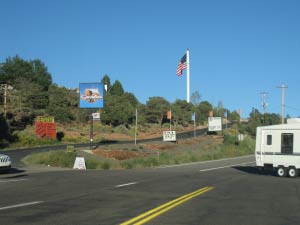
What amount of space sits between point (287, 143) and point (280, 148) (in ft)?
1.80

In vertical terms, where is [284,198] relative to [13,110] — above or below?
below

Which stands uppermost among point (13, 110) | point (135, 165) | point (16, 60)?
point (16, 60)

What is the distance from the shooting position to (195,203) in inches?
586

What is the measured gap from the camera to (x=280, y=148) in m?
28.3

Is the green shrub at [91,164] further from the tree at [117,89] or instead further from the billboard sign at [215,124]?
the tree at [117,89]

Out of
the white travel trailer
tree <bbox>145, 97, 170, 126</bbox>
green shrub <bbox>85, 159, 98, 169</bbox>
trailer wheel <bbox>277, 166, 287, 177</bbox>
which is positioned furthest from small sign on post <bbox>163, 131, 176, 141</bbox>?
tree <bbox>145, 97, 170, 126</bbox>

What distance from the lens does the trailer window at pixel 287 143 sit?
91.2ft

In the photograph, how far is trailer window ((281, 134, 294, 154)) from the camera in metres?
27.8

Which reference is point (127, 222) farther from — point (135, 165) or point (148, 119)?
point (148, 119)

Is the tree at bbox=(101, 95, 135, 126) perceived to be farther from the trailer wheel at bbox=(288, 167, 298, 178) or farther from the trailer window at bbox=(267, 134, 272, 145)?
the trailer wheel at bbox=(288, 167, 298, 178)

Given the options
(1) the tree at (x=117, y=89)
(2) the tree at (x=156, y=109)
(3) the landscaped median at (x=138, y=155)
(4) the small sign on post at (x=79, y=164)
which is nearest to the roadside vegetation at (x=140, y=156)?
(3) the landscaped median at (x=138, y=155)

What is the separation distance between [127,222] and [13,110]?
68.2 meters

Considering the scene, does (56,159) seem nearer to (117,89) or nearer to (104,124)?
(104,124)

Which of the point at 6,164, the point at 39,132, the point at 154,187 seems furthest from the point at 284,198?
the point at 39,132
